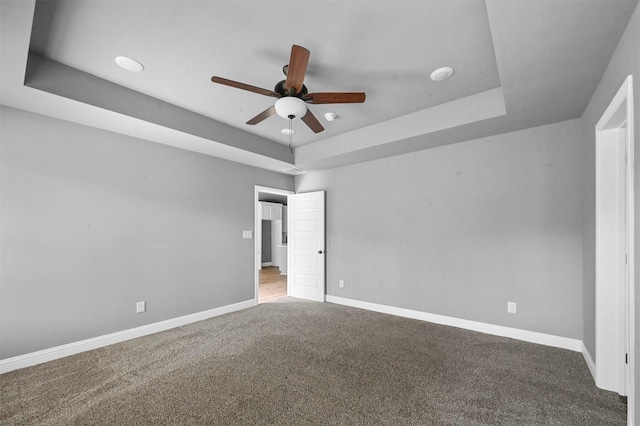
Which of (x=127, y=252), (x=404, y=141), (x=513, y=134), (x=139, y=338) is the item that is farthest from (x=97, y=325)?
(x=513, y=134)

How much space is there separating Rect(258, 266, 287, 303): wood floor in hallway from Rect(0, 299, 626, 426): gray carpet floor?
1.96m

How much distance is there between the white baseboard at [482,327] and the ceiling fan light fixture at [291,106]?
3300 millimetres

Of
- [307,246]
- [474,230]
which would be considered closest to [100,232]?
[307,246]

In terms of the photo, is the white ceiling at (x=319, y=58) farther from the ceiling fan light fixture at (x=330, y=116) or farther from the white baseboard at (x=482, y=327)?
the white baseboard at (x=482, y=327)

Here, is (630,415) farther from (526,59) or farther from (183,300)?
(183,300)

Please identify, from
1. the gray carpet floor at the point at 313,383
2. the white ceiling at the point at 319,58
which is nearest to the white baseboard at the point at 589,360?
the gray carpet floor at the point at 313,383

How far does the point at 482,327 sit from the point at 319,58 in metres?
3.65

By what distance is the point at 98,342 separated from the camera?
10.2ft

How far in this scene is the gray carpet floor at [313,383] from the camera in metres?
1.97

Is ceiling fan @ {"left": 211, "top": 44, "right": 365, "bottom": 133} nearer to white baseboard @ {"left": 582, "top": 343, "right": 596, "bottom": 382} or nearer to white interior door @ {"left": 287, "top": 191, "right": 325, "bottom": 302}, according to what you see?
white interior door @ {"left": 287, "top": 191, "right": 325, "bottom": 302}

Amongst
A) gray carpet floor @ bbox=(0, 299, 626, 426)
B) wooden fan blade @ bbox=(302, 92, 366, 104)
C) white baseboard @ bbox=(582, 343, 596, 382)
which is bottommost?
gray carpet floor @ bbox=(0, 299, 626, 426)

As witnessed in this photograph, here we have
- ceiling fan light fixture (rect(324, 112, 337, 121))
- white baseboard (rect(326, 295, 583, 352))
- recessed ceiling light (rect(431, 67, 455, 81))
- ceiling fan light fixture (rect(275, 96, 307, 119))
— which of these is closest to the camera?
ceiling fan light fixture (rect(275, 96, 307, 119))

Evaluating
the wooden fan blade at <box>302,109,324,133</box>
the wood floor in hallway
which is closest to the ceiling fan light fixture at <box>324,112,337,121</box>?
the wooden fan blade at <box>302,109,324,133</box>

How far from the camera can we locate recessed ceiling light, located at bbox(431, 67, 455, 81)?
2.56 m
